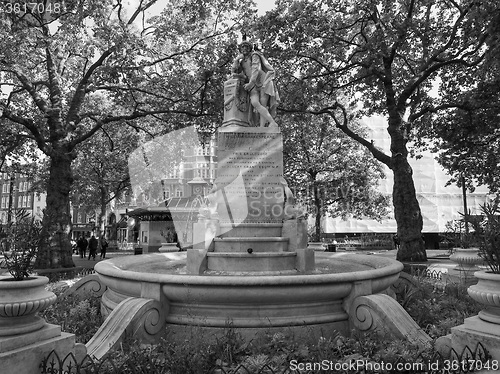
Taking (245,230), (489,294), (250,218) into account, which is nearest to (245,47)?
(250,218)

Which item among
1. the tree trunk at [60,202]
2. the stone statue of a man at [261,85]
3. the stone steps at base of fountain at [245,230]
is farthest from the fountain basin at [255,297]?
the tree trunk at [60,202]

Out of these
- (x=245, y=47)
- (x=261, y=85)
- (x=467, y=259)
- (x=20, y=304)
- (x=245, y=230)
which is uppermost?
(x=245, y=47)

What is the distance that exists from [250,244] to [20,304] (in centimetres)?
463

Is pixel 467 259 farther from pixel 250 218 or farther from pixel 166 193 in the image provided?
pixel 166 193

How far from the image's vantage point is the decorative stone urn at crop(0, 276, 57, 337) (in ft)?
11.8

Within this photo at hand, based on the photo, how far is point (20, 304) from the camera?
3.63m

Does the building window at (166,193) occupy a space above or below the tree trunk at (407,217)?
above

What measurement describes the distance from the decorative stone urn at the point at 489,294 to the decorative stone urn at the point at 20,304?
14.6 ft

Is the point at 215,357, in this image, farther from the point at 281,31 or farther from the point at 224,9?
the point at 224,9

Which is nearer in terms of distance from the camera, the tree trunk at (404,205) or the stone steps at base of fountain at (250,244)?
the stone steps at base of fountain at (250,244)

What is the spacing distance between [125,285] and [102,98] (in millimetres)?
23548

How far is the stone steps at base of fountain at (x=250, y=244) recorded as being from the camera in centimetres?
768

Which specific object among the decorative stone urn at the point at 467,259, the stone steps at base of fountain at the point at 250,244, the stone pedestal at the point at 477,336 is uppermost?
the stone steps at base of fountain at the point at 250,244

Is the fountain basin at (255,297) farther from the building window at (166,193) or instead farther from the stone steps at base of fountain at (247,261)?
the building window at (166,193)
